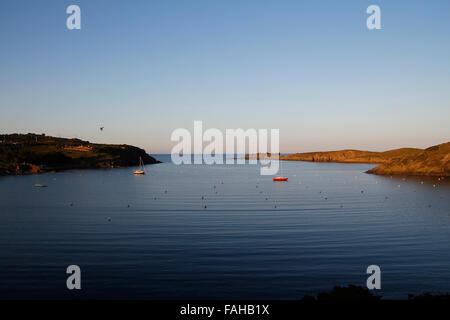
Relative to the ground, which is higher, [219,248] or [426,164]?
[426,164]

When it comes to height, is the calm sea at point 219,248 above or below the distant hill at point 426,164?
below

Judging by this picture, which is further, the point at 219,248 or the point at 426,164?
the point at 426,164

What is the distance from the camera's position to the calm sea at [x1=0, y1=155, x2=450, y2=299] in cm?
2378

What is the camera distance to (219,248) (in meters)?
33.7

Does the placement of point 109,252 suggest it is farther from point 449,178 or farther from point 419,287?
point 449,178

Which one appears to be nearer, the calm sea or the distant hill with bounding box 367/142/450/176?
the calm sea

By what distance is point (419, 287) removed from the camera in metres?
24.1

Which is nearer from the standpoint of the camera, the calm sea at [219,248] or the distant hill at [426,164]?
the calm sea at [219,248]

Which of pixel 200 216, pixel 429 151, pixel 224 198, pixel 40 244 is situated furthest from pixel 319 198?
pixel 429 151

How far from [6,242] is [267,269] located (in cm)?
2752

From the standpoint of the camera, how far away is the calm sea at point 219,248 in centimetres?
2378

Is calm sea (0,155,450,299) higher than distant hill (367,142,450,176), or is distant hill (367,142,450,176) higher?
distant hill (367,142,450,176)

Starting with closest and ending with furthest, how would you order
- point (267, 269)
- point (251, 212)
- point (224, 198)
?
1. point (267, 269)
2. point (251, 212)
3. point (224, 198)
